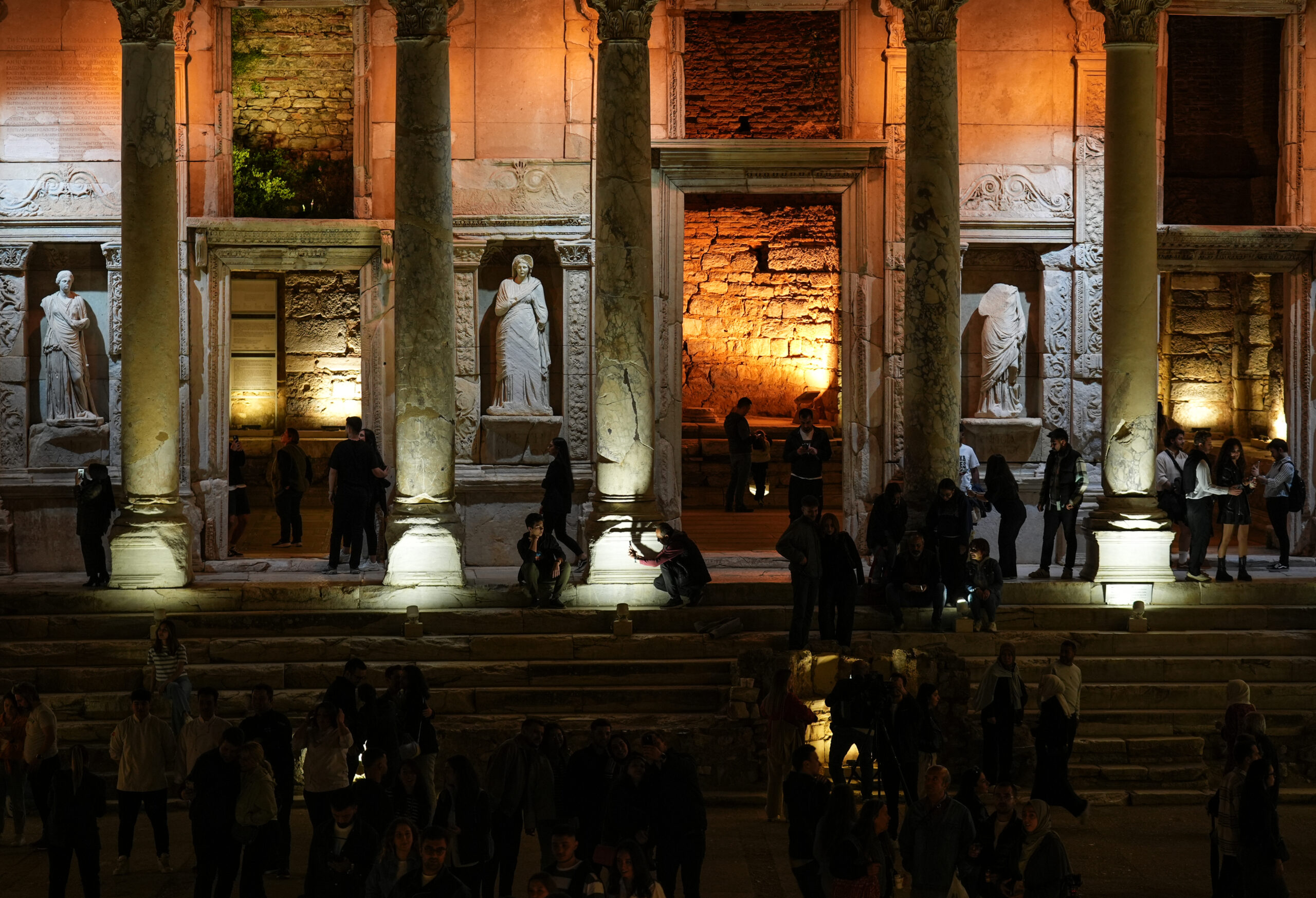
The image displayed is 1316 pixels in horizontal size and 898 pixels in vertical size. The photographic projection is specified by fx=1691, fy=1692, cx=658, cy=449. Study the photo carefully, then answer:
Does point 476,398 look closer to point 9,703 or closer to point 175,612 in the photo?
point 175,612

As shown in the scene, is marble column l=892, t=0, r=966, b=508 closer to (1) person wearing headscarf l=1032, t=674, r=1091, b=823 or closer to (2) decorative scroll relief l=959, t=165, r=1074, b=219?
(2) decorative scroll relief l=959, t=165, r=1074, b=219

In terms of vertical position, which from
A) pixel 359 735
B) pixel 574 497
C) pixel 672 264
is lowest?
pixel 359 735

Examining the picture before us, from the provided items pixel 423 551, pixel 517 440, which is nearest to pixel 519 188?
pixel 517 440

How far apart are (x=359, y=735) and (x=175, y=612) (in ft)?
16.0

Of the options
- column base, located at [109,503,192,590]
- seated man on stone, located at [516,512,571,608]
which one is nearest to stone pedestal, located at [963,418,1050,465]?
seated man on stone, located at [516,512,571,608]

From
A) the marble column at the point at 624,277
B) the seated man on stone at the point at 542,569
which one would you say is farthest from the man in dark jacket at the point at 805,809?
the marble column at the point at 624,277

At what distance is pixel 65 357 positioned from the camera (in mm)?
18484

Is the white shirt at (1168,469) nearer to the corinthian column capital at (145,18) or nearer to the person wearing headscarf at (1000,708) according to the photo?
the person wearing headscarf at (1000,708)

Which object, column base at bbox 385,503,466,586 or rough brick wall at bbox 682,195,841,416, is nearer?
column base at bbox 385,503,466,586

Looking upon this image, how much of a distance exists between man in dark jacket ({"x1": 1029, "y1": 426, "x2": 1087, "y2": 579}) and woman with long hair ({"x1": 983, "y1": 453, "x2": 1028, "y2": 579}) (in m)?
0.26

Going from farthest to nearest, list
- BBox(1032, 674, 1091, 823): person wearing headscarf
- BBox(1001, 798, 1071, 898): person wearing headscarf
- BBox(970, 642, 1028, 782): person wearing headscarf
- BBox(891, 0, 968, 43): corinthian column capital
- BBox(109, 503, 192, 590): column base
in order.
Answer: BBox(891, 0, 968, 43): corinthian column capital → BBox(109, 503, 192, 590): column base → BBox(970, 642, 1028, 782): person wearing headscarf → BBox(1032, 674, 1091, 823): person wearing headscarf → BBox(1001, 798, 1071, 898): person wearing headscarf

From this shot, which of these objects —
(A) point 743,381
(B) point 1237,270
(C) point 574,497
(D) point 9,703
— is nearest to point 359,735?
(D) point 9,703

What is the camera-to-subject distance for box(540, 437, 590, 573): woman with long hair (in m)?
17.0

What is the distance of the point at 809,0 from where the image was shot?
19188mm
